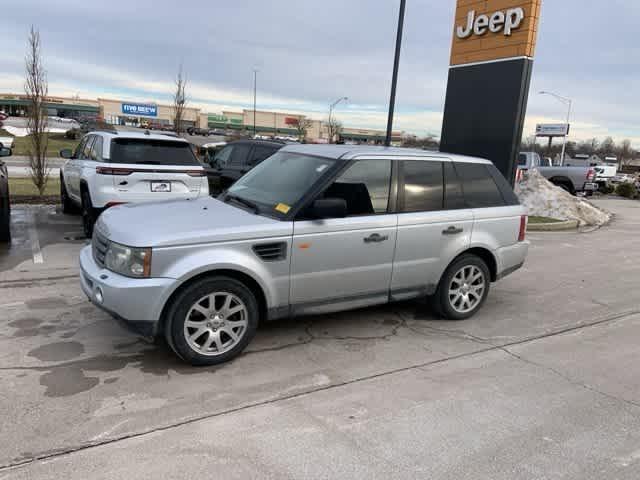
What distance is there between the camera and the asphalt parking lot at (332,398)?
117 inches

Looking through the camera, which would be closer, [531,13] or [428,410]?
[428,410]

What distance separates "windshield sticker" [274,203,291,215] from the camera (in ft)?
14.5

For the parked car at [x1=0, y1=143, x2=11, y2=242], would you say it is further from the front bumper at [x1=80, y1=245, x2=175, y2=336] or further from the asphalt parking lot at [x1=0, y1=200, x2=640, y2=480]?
the front bumper at [x1=80, y1=245, x2=175, y2=336]

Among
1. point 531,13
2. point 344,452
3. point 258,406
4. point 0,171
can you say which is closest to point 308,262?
point 258,406

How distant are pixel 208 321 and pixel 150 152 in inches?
183

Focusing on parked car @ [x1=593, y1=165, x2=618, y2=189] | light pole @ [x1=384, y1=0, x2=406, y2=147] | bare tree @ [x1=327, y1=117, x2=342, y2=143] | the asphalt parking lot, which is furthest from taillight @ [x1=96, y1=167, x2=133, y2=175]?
bare tree @ [x1=327, y1=117, x2=342, y2=143]

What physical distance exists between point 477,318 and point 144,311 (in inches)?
146

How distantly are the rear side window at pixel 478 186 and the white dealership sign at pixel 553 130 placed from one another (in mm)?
55041

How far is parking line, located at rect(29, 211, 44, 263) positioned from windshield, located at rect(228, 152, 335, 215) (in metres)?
3.71

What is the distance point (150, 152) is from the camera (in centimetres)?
787

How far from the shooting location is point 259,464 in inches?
115

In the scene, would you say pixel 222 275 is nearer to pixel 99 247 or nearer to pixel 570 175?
pixel 99 247

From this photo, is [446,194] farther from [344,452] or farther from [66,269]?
[66,269]

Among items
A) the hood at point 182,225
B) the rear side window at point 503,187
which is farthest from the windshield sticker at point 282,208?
the rear side window at point 503,187
